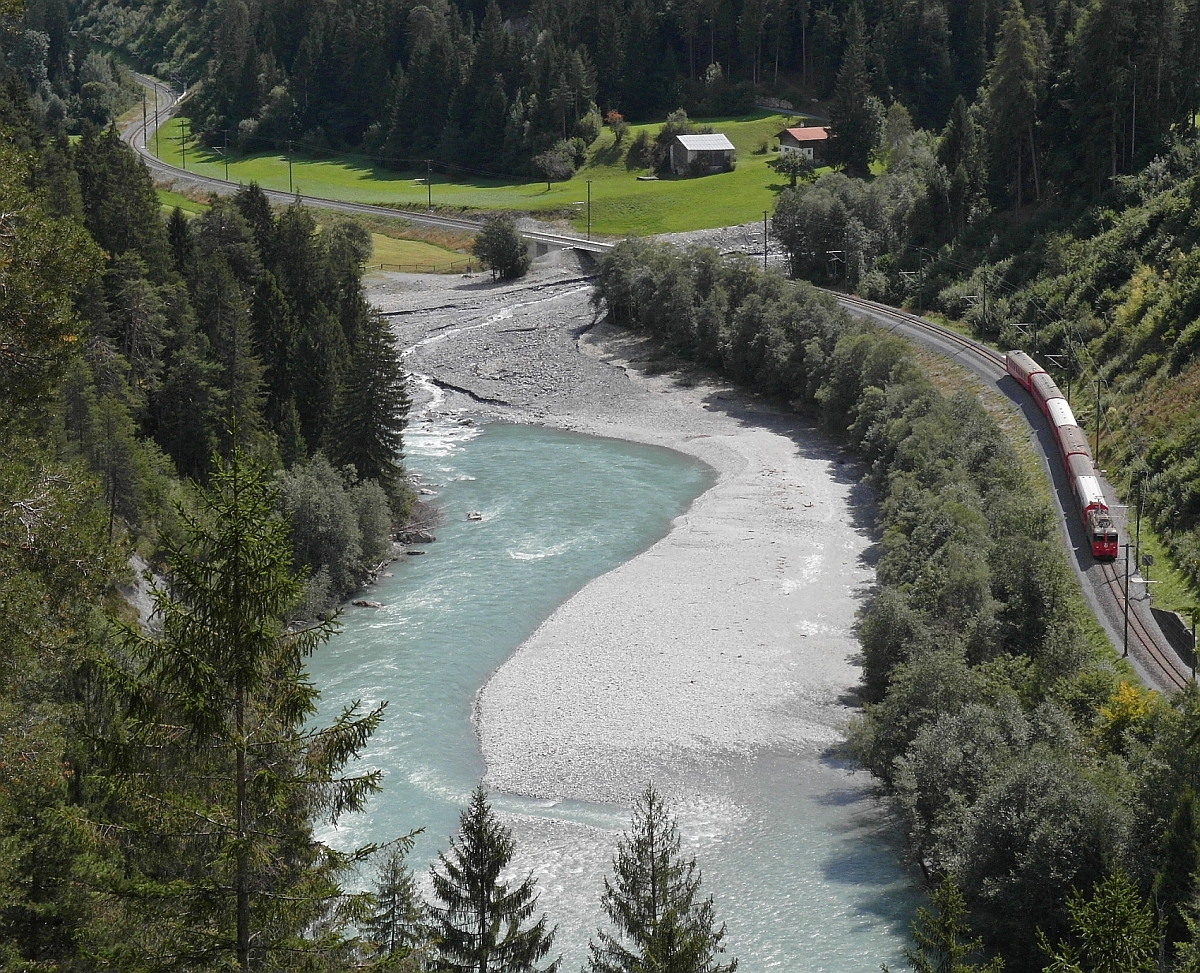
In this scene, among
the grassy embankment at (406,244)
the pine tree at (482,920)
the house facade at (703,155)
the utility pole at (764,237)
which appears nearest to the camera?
the pine tree at (482,920)

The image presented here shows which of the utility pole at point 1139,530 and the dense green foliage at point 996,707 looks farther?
the utility pole at point 1139,530

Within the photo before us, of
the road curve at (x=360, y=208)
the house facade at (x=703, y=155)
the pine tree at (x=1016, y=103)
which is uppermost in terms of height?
the pine tree at (x=1016, y=103)

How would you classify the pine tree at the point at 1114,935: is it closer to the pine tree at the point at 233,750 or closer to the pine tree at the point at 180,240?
the pine tree at the point at 233,750

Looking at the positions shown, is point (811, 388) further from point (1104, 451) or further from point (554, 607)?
point (554, 607)

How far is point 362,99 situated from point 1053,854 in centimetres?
15917

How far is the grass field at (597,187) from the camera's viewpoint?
434 ft

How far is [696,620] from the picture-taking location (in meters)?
52.6

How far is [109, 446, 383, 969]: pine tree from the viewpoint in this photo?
15055mm

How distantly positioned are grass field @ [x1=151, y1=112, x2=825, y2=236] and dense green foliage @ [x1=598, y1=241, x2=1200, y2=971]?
62392 mm

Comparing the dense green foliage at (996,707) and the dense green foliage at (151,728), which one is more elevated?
the dense green foliage at (151,728)

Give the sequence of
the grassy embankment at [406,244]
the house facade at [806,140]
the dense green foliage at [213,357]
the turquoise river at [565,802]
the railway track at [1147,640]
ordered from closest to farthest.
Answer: the turquoise river at [565,802] < the railway track at [1147,640] < the dense green foliage at [213,357] < the grassy embankment at [406,244] < the house facade at [806,140]

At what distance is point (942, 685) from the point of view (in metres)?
38.8

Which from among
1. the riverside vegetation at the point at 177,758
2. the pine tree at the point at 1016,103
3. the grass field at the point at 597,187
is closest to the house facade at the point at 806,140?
the grass field at the point at 597,187

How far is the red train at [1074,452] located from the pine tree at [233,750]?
133ft
